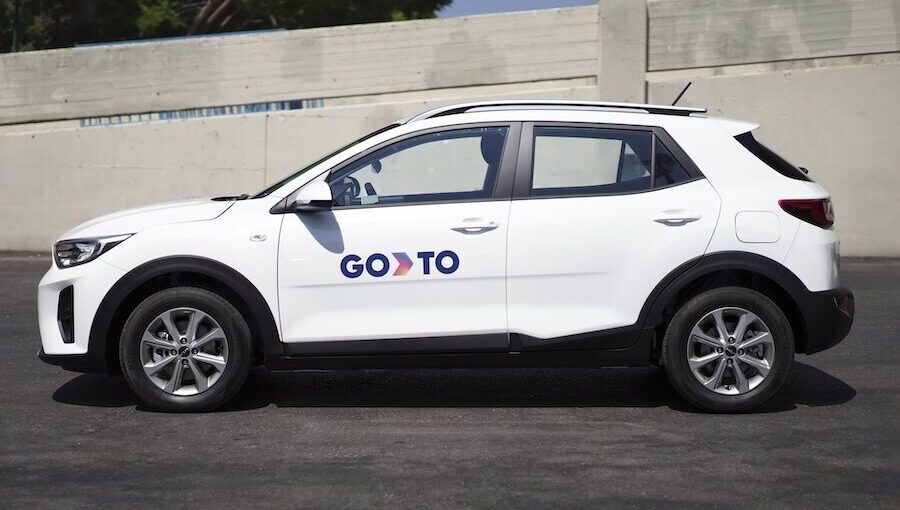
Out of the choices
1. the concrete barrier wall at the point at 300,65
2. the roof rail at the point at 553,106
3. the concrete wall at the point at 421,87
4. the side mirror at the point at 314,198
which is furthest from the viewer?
the concrete barrier wall at the point at 300,65

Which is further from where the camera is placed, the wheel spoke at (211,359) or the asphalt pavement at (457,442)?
the wheel spoke at (211,359)

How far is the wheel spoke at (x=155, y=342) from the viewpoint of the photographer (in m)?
6.59

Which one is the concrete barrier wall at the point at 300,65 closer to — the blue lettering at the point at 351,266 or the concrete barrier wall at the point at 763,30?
the concrete barrier wall at the point at 763,30

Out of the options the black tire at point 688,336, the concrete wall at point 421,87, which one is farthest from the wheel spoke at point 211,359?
the concrete wall at point 421,87

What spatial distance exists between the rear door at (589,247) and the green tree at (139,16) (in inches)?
982

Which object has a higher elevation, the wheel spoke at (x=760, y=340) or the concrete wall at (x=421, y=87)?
the concrete wall at (x=421, y=87)

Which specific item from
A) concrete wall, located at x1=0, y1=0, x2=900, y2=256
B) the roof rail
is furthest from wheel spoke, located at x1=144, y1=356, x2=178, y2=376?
concrete wall, located at x1=0, y1=0, x2=900, y2=256

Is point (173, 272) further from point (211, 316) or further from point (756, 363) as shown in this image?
point (756, 363)

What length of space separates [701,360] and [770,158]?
1202 millimetres

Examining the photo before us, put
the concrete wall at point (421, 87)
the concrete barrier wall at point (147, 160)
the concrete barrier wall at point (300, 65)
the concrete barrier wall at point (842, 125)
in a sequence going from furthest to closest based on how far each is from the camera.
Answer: the concrete barrier wall at point (147, 160) → the concrete barrier wall at point (300, 65) → the concrete wall at point (421, 87) → the concrete barrier wall at point (842, 125)

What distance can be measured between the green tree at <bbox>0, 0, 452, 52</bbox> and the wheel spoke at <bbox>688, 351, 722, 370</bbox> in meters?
→ 25.2

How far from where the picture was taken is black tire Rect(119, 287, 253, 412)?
6559 mm

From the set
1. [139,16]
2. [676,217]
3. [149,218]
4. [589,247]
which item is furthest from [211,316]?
[139,16]

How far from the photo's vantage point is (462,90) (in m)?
15.0
